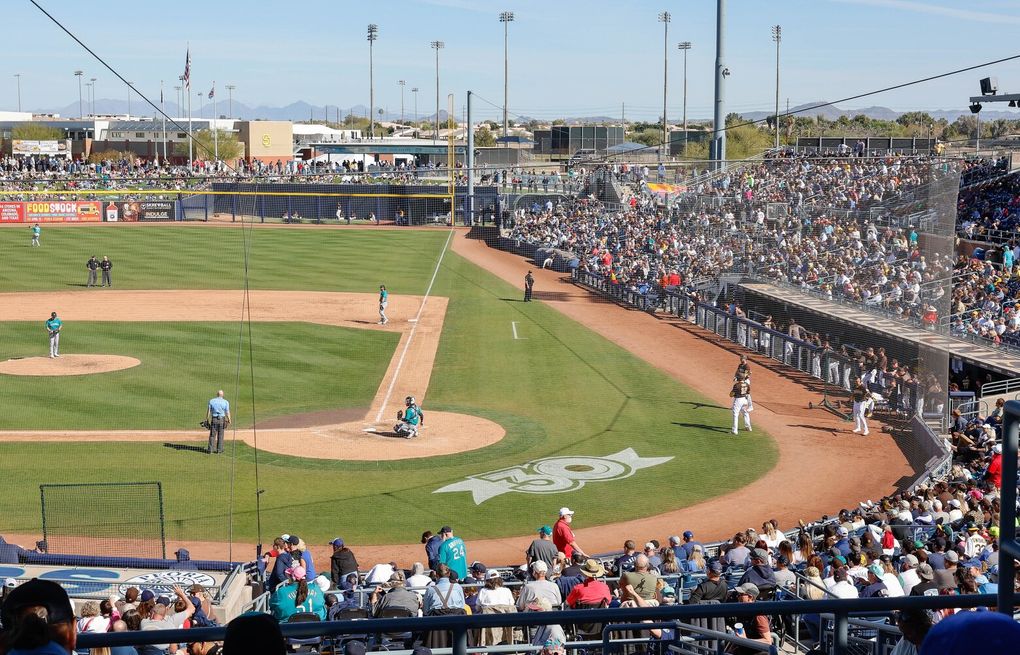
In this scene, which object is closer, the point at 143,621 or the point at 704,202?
the point at 143,621

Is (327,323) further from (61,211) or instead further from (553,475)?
(61,211)

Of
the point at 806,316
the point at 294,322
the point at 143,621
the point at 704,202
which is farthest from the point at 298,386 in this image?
the point at 143,621

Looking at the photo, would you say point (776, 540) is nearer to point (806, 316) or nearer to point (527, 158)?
point (806, 316)

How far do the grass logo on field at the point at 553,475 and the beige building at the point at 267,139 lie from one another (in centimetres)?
9329

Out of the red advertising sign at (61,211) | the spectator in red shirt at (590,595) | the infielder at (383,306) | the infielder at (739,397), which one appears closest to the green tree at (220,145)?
the red advertising sign at (61,211)

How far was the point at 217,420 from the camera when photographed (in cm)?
2241

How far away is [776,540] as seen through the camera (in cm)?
1457

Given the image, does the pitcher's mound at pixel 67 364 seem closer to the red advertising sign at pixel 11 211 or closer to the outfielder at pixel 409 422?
the outfielder at pixel 409 422

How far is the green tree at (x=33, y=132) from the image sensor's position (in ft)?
366

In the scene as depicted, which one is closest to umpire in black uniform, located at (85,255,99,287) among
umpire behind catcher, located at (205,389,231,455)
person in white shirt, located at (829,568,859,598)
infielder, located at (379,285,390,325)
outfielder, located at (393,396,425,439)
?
infielder, located at (379,285,390,325)

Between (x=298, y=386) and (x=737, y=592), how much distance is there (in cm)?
2134

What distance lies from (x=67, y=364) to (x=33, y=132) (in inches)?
3635

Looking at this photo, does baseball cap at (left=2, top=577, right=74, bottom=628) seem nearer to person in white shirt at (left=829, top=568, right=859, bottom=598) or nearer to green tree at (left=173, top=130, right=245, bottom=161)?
person in white shirt at (left=829, top=568, right=859, bottom=598)

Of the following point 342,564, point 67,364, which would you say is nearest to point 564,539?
point 342,564
